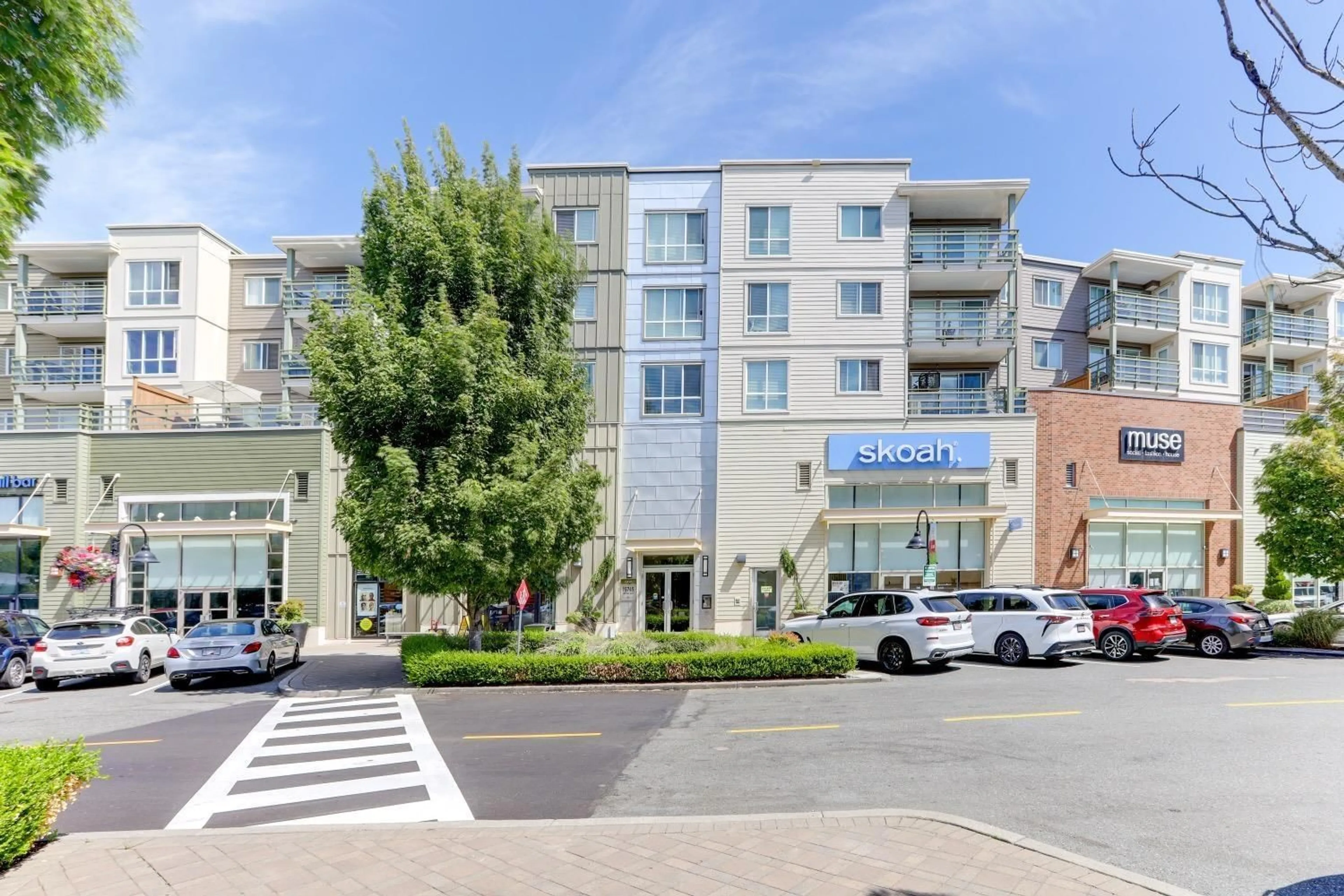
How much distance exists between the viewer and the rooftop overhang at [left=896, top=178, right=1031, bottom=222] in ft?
99.2

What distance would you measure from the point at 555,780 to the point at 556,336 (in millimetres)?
Result: 12839

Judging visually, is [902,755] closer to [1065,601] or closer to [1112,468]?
[1065,601]

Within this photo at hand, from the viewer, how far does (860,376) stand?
30266 mm

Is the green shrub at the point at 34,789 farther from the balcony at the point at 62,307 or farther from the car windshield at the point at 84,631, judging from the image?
the balcony at the point at 62,307

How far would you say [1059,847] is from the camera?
6445 mm

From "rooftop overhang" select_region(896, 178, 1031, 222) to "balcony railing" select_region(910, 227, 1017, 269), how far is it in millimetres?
963

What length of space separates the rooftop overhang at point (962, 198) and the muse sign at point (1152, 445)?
909 centimetres

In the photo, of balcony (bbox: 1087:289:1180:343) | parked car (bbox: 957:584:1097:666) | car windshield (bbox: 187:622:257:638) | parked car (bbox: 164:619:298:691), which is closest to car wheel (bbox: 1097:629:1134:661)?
parked car (bbox: 957:584:1097:666)

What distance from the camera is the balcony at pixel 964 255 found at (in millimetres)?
30750

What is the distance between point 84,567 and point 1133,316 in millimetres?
39816

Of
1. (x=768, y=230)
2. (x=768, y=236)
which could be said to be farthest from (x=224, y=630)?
(x=768, y=230)

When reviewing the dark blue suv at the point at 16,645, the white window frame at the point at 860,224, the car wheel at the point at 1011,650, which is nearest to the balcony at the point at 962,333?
the white window frame at the point at 860,224

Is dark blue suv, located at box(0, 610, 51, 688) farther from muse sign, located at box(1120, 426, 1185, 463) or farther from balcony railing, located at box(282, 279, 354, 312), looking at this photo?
muse sign, located at box(1120, 426, 1185, 463)

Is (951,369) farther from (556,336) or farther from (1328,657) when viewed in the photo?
(556,336)
